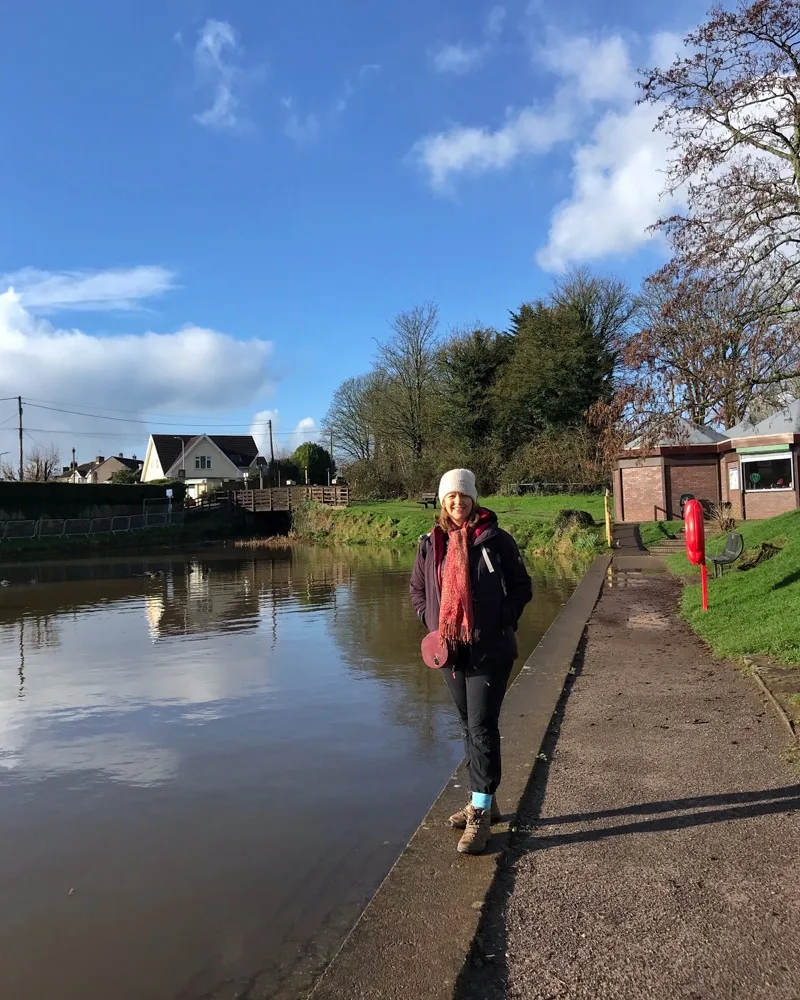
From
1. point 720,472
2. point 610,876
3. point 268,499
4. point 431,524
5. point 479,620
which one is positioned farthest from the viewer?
point 268,499

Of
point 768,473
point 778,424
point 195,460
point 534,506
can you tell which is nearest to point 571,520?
point 768,473

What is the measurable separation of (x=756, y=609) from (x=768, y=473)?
16.6m

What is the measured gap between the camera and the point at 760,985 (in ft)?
8.39

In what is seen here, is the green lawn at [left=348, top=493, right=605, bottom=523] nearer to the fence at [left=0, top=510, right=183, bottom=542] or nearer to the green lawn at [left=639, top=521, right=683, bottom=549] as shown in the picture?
the green lawn at [left=639, top=521, right=683, bottom=549]

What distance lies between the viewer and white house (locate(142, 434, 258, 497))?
72688 mm

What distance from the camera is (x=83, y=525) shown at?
131 feet

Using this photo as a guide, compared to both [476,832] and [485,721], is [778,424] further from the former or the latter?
[476,832]

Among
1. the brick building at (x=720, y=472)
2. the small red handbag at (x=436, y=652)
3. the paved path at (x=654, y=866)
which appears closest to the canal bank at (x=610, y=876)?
the paved path at (x=654, y=866)

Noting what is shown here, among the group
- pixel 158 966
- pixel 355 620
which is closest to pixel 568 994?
pixel 158 966

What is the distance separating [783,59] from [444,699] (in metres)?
9.43

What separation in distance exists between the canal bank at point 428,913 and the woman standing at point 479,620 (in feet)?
0.63

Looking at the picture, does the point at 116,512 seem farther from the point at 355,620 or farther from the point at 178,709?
the point at 178,709

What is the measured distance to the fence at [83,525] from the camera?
3751 cm

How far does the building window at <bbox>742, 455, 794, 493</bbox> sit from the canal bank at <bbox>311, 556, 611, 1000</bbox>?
21267 millimetres
